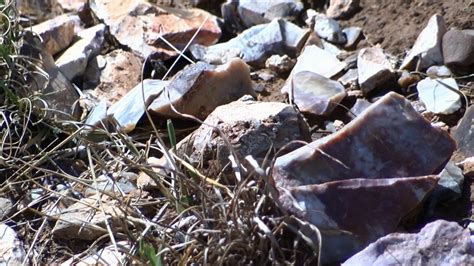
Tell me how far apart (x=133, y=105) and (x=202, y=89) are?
19 centimetres

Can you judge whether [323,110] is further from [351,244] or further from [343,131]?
[351,244]

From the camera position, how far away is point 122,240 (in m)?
1.98

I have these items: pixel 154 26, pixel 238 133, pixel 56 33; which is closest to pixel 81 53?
pixel 56 33

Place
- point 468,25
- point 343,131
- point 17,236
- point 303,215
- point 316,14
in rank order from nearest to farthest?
point 303,215, point 343,131, point 17,236, point 468,25, point 316,14

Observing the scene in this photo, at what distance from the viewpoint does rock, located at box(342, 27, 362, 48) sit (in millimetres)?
2543

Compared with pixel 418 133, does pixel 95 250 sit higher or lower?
lower

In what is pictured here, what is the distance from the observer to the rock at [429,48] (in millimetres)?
2320

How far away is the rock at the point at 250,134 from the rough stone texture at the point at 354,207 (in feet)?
0.65

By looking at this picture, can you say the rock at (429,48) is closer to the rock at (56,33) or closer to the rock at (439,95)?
the rock at (439,95)

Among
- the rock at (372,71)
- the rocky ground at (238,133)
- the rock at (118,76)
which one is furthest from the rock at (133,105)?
the rock at (372,71)

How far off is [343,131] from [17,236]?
30.2 inches

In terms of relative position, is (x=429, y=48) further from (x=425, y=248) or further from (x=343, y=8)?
(x=425, y=248)

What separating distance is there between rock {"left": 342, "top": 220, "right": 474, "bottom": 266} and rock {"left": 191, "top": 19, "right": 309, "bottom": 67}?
95 centimetres

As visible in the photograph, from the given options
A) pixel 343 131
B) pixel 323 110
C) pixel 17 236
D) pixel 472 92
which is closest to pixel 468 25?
pixel 472 92
